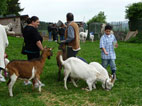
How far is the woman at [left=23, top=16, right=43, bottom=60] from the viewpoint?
5.79 metres

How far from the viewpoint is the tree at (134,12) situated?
82.1 ft

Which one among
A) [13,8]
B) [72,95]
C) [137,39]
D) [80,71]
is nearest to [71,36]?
[80,71]

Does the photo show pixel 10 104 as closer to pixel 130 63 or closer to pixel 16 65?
pixel 16 65

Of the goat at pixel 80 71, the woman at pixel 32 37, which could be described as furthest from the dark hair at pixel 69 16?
the goat at pixel 80 71

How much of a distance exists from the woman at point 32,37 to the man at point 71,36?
97cm

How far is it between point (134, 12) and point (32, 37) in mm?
21569

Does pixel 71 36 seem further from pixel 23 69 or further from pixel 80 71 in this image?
pixel 23 69

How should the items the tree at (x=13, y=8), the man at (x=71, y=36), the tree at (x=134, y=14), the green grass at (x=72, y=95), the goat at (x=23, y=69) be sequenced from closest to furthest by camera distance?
the green grass at (x=72, y=95) < the goat at (x=23, y=69) < the man at (x=71, y=36) < the tree at (x=134, y=14) < the tree at (x=13, y=8)

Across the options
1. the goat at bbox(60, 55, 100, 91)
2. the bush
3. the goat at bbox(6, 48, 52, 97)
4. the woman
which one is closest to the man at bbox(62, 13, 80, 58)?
the goat at bbox(60, 55, 100, 91)

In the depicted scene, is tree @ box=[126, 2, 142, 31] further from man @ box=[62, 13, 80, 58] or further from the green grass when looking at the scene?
man @ box=[62, 13, 80, 58]

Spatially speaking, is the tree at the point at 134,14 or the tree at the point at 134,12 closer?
the tree at the point at 134,14

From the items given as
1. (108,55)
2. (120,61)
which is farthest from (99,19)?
(108,55)

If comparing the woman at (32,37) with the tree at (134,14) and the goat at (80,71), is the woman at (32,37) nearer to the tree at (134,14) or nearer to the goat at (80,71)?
the goat at (80,71)

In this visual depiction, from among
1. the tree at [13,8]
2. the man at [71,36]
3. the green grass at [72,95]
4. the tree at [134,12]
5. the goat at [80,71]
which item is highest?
the tree at [13,8]
